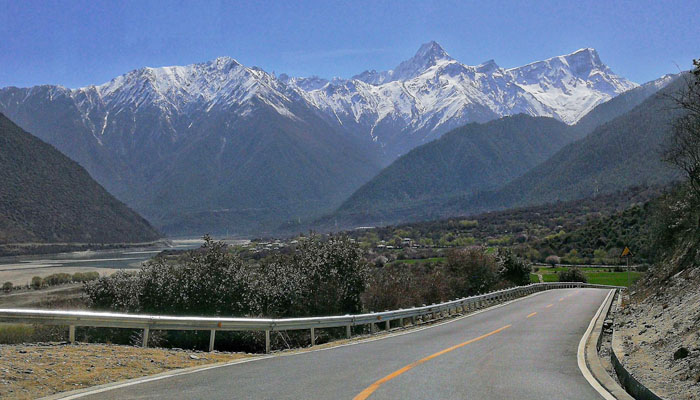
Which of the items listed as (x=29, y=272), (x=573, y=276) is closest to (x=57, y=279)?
(x=29, y=272)

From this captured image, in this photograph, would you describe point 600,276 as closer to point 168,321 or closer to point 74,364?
point 168,321

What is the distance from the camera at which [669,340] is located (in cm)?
1280

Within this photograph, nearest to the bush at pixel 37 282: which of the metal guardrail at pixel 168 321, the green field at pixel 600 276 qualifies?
the metal guardrail at pixel 168 321

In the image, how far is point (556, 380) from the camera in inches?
390

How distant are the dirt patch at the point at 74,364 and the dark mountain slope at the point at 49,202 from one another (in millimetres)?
95860

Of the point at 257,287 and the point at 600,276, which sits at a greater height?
the point at 257,287

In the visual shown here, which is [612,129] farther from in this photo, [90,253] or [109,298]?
[109,298]

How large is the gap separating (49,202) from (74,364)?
11779 cm

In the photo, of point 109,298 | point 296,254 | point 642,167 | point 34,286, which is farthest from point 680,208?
point 642,167

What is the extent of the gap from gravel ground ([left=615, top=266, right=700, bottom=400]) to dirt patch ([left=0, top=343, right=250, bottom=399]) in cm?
797

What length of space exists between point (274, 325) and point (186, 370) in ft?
13.8

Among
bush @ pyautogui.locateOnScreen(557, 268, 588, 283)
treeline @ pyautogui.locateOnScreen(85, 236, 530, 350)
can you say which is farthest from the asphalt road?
bush @ pyautogui.locateOnScreen(557, 268, 588, 283)

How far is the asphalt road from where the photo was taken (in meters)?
8.45

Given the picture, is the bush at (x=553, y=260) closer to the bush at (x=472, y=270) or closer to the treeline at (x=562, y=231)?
the treeline at (x=562, y=231)
